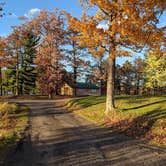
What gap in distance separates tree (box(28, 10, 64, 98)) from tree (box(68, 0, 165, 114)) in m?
31.7

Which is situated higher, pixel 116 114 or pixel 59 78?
pixel 59 78

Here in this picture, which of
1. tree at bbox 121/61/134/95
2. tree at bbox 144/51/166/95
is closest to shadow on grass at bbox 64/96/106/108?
tree at bbox 144/51/166/95

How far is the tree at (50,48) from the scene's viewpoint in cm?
5203

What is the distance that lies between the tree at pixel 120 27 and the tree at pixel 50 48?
104ft

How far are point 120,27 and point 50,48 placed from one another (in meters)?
34.3

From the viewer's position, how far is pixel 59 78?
5241 cm

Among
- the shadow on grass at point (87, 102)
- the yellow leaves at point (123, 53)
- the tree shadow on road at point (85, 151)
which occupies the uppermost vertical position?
the yellow leaves at point (123, 53)

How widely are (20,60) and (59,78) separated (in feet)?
62.0

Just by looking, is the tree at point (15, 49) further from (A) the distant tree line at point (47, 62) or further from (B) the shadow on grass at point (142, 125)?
(B) the shadow on grass at point (142, 125)

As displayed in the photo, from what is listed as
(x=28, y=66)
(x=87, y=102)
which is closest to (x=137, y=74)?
(x=28, y=66)

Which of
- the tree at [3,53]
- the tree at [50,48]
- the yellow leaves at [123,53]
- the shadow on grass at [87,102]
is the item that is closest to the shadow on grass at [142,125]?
the yellow leaves at [123,53]

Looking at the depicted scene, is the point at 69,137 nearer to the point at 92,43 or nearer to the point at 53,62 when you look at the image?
the point at 92,43

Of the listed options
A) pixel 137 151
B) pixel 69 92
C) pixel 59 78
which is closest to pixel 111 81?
pixel 137 151

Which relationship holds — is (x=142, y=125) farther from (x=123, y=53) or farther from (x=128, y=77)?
(x=128, y=77)
